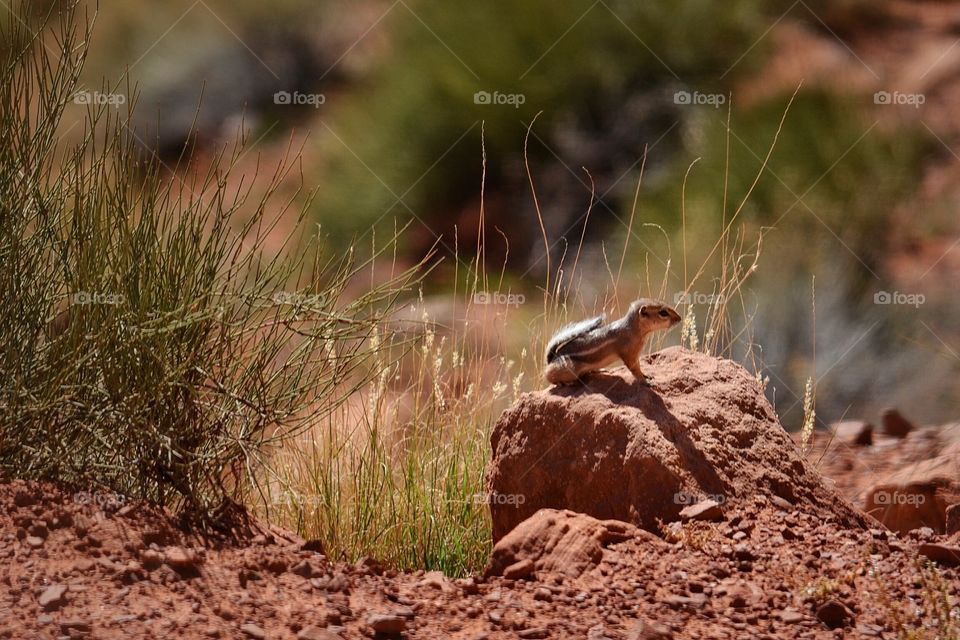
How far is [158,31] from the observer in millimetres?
19375

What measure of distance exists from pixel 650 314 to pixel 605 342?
200 mm

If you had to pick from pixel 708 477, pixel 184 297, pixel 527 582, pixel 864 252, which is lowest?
pixel 527 582

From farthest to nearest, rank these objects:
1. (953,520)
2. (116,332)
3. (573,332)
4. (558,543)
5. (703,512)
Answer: (953,520) < (573,332) < (703,512) < (558,543) < (116,332)

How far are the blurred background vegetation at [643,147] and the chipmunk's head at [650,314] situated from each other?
114 inches

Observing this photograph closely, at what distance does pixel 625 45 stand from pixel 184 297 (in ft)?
32.1

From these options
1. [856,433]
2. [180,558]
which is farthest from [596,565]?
[856,433]

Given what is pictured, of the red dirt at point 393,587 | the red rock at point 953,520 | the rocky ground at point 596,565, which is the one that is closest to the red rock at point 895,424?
the red rock at point 953,520

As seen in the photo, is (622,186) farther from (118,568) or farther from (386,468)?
(118,568)

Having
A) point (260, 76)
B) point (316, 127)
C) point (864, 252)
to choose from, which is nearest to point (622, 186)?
point (864, 252)

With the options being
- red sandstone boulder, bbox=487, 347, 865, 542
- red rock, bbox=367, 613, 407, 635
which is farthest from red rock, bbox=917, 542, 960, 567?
red rock, bbox=367, 613, 407, 635

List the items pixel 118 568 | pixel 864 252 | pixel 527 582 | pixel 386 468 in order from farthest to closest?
pixel 864 252, pixel 386 468, pixel 527 582, pixel 118 568

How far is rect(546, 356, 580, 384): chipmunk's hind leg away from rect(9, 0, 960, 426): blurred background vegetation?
2938mm

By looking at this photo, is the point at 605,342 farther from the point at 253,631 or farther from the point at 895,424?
the point at 895,424

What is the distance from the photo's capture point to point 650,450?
14.5 ft
